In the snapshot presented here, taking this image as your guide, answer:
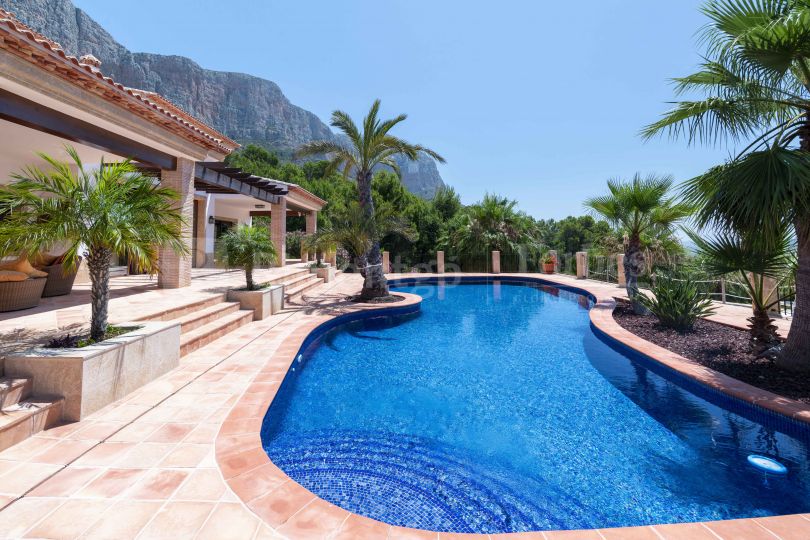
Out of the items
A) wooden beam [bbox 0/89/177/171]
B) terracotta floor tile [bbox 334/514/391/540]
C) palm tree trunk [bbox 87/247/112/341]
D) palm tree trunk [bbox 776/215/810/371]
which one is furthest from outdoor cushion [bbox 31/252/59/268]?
palm tree trunk [bbox 776/215/810/371]

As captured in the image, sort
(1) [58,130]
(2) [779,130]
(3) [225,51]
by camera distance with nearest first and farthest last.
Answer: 1. (2) [779,130]
2. (1) [58,130]
3. (3) [225,51]

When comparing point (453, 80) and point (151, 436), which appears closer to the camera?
point (151, 436)

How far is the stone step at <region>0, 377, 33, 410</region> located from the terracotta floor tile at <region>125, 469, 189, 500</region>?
1.65 meters

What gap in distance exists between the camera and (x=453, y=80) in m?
20.3

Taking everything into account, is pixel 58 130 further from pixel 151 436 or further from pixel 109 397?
pixel 151 436

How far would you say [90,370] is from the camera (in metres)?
3.34

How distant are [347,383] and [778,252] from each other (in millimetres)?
7049

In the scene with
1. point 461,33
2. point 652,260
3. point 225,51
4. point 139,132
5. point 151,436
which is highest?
point 225,51

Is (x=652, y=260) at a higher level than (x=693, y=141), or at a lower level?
lower

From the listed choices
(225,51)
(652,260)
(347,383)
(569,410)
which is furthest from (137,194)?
(225,51)

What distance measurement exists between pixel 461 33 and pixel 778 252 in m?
13.6

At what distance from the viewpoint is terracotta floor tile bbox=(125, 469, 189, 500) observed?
2.35 m

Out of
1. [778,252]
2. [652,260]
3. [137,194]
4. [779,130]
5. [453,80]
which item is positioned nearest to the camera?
[137,194]

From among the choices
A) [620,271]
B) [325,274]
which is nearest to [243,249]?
[325,274]
